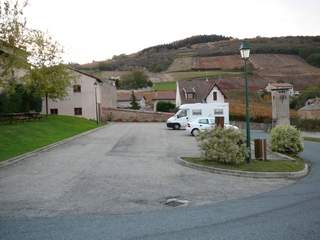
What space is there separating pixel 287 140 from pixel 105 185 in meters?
13.4

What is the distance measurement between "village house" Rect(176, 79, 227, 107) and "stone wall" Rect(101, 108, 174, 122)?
14240 mm

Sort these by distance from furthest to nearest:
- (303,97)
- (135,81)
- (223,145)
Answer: (135,81) → (303,97) → (223,145)

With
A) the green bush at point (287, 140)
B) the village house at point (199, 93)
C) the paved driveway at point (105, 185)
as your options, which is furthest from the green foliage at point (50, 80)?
the village house at point (199, 93)

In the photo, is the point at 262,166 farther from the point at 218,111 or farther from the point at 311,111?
the point at 311,111

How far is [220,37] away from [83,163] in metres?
151

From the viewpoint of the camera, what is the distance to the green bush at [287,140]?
24250 millimetres

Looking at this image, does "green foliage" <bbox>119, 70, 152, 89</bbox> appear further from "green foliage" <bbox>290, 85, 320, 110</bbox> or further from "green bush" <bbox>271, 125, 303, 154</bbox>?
"green bush" <bbox>271, 125, 303, 154</bbox>

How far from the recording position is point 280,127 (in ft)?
80.8

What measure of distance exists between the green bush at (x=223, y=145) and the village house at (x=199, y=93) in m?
61.2

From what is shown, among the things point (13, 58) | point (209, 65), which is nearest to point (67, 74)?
point (13, 58)

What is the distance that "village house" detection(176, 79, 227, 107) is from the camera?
81.1 metres

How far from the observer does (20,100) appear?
44031 millimetres

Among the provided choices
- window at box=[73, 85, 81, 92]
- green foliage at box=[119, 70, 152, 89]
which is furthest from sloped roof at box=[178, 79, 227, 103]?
green foliage at box=[119, 70, 152, 89]

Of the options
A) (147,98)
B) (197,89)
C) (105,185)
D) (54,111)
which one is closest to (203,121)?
(105,185)
